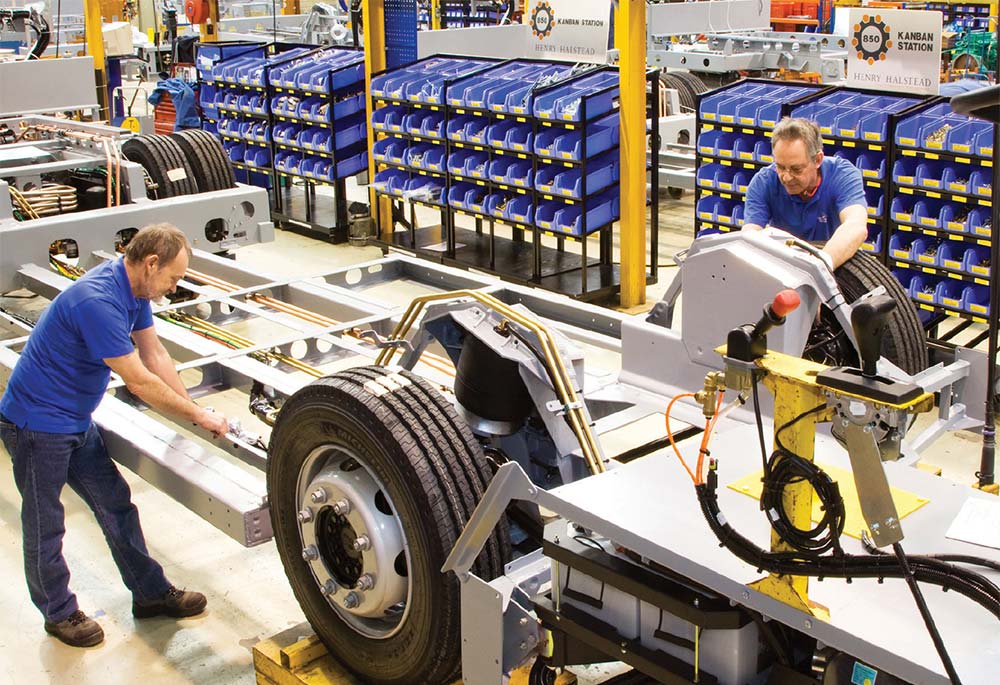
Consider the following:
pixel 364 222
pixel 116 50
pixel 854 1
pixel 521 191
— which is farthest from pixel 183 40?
pixel 854 1

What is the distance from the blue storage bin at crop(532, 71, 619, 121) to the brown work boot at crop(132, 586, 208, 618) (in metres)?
4.73

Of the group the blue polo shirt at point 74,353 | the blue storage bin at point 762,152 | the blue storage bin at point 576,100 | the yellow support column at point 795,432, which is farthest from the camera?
the blue storage bin at point 576,100

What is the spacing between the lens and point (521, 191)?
8.91 m

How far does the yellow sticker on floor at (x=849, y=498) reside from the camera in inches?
108

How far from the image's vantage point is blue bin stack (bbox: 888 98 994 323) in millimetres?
6457

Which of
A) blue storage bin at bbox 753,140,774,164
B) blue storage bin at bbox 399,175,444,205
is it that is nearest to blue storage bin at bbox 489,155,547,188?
blue storage bin at bbox 399,175,444,205

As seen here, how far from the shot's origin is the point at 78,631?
4.31 m

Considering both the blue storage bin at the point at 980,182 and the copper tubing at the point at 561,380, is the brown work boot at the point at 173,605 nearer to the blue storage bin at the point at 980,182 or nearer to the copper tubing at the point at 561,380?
the copper tubing at the point at 561,380

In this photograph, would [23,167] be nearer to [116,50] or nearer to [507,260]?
[507,260]

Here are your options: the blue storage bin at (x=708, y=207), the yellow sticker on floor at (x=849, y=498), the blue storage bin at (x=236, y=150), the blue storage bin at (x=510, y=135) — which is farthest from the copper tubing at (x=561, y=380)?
the blue storage bin at (x=236, y=150)

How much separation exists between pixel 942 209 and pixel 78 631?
510 centimetres

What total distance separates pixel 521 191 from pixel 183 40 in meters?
7.59

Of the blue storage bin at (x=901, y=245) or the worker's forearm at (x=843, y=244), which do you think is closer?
the worker's forearm at (x=843, y=244)

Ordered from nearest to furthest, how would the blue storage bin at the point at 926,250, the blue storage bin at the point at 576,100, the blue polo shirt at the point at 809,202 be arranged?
the blue polo shirt at the point at 809,202 → the blue storage bin at the point at 926,250 → the blue storage bin at the point at 576,100
